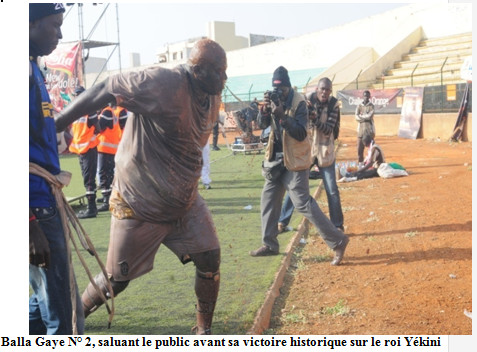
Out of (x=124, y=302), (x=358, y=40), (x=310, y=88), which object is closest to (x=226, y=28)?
(x=358, y=40)

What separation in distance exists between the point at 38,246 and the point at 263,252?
357 centimetres

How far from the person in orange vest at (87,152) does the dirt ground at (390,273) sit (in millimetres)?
3683

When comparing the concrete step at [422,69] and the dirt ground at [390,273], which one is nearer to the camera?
the dirt ground at [390,273]

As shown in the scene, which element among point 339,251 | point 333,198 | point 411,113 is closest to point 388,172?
point 333,198

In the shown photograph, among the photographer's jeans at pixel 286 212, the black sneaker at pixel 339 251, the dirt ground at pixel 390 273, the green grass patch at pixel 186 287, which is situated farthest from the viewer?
the photographer's jeans at pixel 286 212

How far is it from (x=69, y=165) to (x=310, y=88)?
1475 centimetres

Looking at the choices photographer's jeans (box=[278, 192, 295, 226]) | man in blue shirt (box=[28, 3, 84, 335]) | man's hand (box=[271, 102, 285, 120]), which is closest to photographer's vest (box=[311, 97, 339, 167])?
photographer's jeans (box=[278, 192, 295, 226])

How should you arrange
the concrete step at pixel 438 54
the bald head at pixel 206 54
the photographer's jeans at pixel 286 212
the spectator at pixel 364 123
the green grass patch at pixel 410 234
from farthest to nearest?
the concrete step at pixel 438 54 → the spectator at pixel 364 123 → the photographer's jeans at pixel 286 212 → the green grass patch at pixel 410 234 → the bald head at pixel 206 54

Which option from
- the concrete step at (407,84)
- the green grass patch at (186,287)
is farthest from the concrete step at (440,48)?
the green grass patch at (186,287)

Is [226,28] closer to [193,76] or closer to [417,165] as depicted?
[417,165]

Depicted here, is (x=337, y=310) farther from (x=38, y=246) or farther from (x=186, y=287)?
(x=38, y=246)

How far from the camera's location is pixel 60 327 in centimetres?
299

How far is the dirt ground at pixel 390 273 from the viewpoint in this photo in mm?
4293

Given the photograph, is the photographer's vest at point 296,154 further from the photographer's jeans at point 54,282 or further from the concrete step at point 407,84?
the concrete step at point 407,84
